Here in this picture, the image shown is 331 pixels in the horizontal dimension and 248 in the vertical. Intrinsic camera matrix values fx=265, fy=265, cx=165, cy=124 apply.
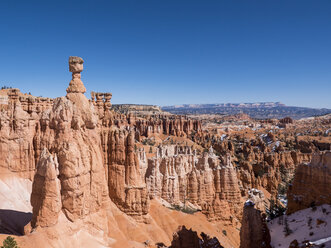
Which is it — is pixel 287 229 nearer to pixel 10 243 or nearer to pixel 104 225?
pixel 104 225

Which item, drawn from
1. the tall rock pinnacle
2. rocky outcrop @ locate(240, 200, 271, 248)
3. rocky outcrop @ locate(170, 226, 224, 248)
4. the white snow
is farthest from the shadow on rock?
the white snow

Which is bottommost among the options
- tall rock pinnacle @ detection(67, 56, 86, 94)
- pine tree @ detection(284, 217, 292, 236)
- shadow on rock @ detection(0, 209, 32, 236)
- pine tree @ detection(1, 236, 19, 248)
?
pine tree @ detection(284, 217, 292, 236)

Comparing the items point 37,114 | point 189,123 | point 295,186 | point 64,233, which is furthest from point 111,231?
point 189,123

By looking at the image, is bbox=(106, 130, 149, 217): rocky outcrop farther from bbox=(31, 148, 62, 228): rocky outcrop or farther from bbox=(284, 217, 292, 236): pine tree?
bbox=(284, 217, 292, 236): pine tree

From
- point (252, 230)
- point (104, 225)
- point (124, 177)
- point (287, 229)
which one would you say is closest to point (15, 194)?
point (104, 225)

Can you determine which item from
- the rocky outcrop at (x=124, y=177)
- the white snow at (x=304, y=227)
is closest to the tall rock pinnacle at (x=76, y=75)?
the rocky outcrop at (x=124, y=177)

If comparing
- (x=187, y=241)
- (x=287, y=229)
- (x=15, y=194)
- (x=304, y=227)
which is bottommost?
(x=187, y=241)
